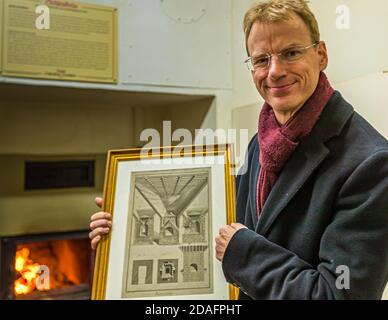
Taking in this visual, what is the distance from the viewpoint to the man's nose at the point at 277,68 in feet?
2.31

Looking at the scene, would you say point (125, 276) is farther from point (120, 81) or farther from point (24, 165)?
point (24, 165)

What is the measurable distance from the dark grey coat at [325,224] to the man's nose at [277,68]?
0.10m

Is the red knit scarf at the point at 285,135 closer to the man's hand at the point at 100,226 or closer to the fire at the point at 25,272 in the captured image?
the man's hand at the point at 100,226

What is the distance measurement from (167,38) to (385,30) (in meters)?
0.86

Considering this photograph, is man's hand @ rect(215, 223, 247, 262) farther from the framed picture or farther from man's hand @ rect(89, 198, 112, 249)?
man's hand @ rect(89, 198, 112, 249)

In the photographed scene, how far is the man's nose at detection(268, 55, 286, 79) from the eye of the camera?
0.71 m

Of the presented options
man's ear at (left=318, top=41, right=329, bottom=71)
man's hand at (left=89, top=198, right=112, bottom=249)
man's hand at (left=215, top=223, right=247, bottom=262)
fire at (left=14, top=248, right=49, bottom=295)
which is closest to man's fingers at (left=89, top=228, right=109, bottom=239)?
man's hand at (left=89, top=198, right=112, bottom=249)

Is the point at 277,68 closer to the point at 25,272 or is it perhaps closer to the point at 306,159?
the point at 306,159

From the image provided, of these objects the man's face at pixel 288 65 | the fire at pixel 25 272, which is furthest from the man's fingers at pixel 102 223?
the fire at pixel 25 272

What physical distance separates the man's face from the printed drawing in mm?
283

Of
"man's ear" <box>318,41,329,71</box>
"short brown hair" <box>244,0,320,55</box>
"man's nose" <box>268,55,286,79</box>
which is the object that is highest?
"short brown hair" <box>244,0,320,55</box>

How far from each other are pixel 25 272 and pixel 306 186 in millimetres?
1562

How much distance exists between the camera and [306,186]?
0.69 metres
